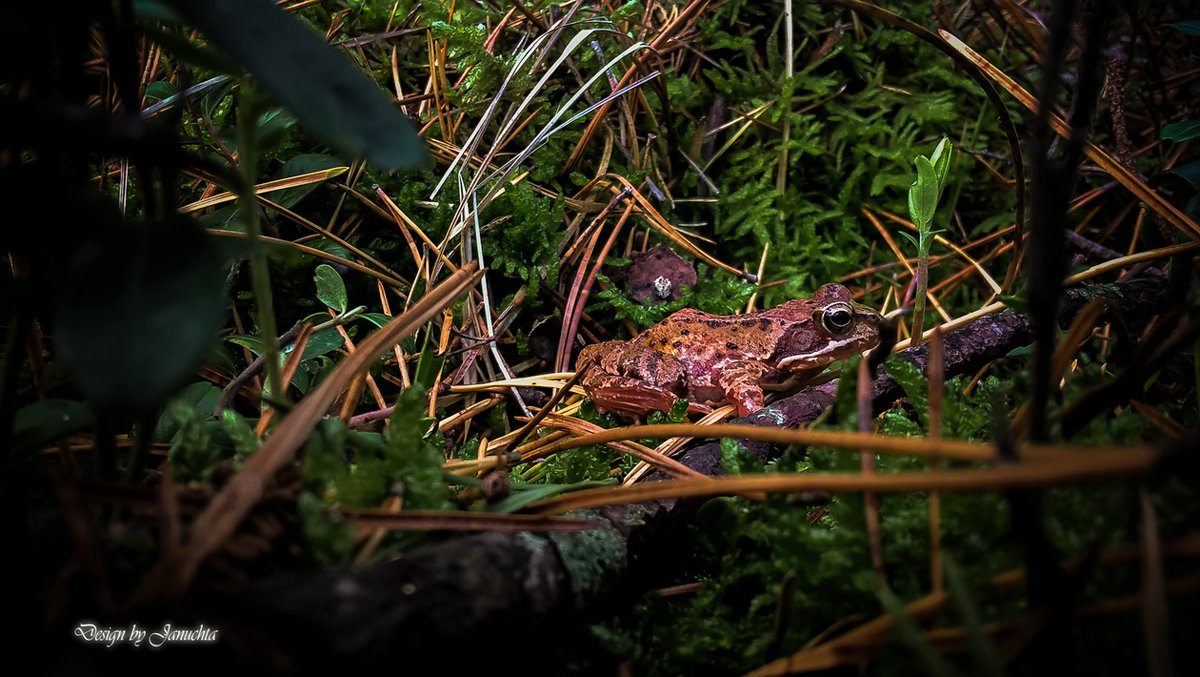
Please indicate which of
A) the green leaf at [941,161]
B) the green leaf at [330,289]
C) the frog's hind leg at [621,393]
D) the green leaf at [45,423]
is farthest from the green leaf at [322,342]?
the green leaf at [941,161]

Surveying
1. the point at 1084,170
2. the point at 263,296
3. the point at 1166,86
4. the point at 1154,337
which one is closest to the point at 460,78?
the point at 263,296

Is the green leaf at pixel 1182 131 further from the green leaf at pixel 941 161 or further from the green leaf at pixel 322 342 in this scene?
the green leaf at pixel 322 342

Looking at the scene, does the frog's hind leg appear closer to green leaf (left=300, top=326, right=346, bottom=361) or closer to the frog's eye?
the frog's eye

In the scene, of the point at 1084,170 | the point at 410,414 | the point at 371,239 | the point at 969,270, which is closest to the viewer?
the point at 410,414

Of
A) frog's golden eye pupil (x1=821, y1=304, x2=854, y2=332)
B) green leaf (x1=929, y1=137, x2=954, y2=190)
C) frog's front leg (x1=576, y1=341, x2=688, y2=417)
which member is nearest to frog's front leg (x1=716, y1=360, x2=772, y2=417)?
frog's front leg (x1=576, y1=341, x2=688, y2=417)

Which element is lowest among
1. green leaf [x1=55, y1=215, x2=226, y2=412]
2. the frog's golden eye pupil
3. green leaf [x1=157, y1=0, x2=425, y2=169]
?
the frog's golden eye pupil

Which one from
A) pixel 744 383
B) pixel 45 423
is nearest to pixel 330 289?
pixel 45 423

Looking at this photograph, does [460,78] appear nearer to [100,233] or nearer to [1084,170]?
[100,233]

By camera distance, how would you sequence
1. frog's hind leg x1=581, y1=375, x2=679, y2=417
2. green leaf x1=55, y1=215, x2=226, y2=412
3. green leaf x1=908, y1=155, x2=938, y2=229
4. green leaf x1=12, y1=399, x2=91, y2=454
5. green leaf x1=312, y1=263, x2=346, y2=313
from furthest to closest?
frog's hind leg x1=581, y1=375, x2=679, y2=417, green leaf x1=908, y1=155, x2=938, y2=229, green leaf x1=312, y1=263, x2=346, y2=313, green leaf x1=12, y1=399, x2=91, y2=454, green leaf x1=55, y1=215, x2=226, y2=412
